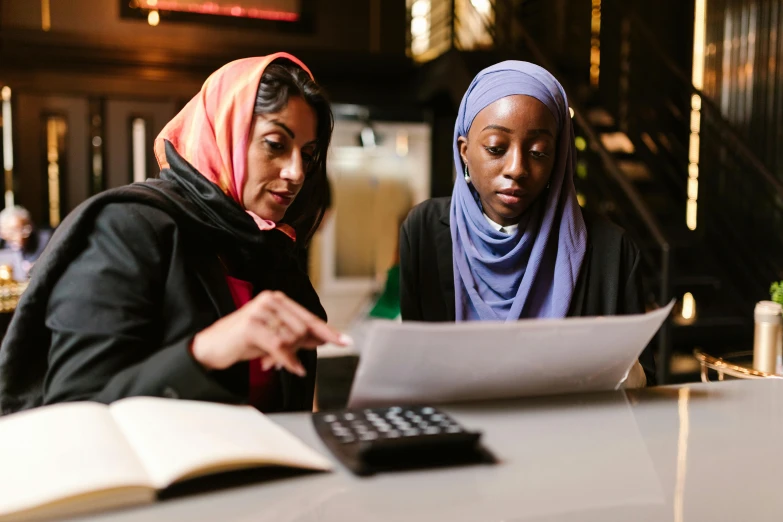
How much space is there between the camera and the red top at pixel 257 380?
3.83ft

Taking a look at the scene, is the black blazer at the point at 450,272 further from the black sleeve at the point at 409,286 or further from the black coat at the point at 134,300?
the black coat at the point at 134,300

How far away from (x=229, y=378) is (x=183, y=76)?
15.9ft

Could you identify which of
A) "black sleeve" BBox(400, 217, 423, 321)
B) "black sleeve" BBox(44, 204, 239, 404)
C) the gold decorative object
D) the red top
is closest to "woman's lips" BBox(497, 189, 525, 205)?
"black sleeve" BBox(400, 217, 423, 321)

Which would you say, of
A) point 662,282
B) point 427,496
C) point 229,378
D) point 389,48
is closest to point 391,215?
point 389,48

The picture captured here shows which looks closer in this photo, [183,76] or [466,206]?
[466,206]

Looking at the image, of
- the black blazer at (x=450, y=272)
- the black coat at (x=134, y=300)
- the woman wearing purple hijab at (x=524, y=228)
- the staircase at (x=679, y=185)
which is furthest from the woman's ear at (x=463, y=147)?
the staircase at (x=679, y=185)

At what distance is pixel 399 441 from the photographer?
0.66 m

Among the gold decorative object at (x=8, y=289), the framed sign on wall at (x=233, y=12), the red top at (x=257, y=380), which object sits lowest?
the gold decorative object at (x=8, y=289)

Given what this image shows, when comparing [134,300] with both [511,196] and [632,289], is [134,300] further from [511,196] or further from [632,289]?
[632,289]

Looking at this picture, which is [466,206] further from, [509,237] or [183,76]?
[183,76]

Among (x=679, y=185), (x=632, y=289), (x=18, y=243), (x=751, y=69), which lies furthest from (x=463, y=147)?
(x=751, y=69)

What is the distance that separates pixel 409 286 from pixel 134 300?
0.77 metres

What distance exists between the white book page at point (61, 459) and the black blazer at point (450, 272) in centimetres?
99

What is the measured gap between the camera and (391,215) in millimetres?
6613
